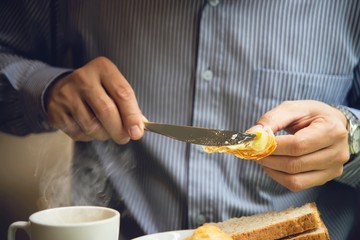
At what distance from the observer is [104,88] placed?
58cm

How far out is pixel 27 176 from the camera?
62 centimetres

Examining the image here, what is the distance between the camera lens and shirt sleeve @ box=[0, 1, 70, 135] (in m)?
0.62

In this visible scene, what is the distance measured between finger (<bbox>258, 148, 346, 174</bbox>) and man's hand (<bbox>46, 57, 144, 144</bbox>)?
5.7 inches

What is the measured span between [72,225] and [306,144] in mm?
265

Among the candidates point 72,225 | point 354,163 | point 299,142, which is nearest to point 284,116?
point 299,142

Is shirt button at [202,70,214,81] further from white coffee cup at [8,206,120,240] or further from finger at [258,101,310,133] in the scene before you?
white coffee cup at [8,206,120,240]

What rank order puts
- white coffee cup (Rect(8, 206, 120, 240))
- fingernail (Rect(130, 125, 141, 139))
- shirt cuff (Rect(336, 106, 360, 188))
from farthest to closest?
shirt cuff (Rect(336, 106, 360, 188)) < fingernail (Rect(130, 125, 141, 139)) < white coffee cup (Rect(8, 206, 120, 240))

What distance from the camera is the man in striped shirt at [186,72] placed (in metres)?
0.67

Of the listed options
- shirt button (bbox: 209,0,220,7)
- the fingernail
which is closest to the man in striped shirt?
shirt button (bbox: 209,0,220,7)

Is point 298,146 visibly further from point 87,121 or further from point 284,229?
point 87,121

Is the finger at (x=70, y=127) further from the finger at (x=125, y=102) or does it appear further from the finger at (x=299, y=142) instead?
the finger at (x=299, y=142)

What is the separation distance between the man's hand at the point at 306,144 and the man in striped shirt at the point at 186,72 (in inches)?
1.2

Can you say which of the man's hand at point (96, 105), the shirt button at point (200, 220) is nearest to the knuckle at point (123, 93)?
the man's hand at point (96, 105)

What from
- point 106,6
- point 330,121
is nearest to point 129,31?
point 106,6
